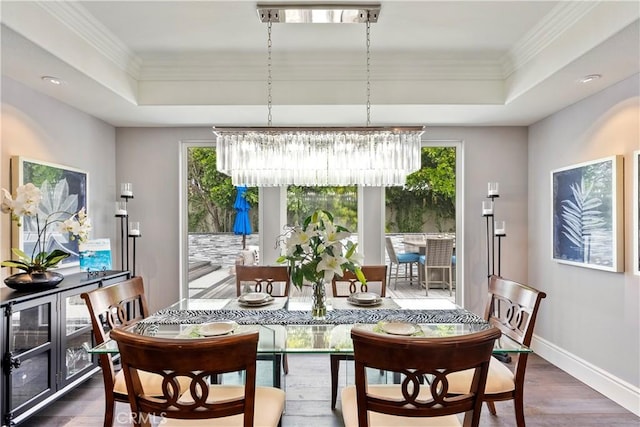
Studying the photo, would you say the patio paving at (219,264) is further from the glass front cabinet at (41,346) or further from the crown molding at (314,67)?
the crown molding at (314,67)

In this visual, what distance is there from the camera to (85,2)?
7.52 feet

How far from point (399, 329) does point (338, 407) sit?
1.13 metres

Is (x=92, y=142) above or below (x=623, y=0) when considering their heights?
below

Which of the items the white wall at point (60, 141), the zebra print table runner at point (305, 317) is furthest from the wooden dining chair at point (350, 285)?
the white wall at point (60, 141)

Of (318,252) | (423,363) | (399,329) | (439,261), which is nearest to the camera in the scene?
(423,363)

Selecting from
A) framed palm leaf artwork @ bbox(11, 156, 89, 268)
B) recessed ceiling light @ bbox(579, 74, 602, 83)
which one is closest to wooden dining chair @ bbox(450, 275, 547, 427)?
recessed ceiling light @ bbox(579, 74, 602, 83)

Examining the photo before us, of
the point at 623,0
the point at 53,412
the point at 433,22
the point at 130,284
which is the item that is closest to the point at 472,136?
the point at 433,22

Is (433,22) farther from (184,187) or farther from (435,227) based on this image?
(184,187)

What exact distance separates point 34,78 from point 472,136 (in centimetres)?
380

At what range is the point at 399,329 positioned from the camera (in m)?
1.92

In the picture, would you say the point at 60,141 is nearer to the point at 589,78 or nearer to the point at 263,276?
the point at 263,276

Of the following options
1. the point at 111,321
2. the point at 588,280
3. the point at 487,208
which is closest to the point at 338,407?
the point at 111,321

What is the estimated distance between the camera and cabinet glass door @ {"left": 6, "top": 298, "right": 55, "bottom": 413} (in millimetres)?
2215

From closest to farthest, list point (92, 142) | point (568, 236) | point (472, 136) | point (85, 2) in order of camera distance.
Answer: point (85, 2), point (568, 236), point (92, 142), point (472, 136)
